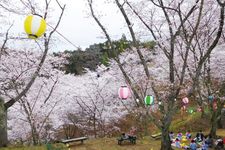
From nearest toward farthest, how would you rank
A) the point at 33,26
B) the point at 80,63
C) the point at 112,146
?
the point at 33,26, the point at 112,146, the point at 80,63

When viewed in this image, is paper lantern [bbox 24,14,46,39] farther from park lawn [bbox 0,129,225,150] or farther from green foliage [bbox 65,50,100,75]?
green foliage [bbox 65,50,100,75]

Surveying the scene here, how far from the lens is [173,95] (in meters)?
11.7

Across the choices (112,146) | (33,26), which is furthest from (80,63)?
(33,26)

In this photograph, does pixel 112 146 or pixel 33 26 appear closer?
pixel 33 26

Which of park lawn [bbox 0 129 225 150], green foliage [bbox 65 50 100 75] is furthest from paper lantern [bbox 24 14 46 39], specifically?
green foliage [bbox 65 50 100 75]

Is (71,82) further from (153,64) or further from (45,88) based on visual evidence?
(153,64)

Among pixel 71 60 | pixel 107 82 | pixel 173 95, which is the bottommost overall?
pixel 173 95

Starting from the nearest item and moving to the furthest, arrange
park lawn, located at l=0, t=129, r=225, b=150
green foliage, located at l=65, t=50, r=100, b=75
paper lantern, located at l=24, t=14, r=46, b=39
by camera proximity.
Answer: paper lantern, located at l=24, t=14, r=46, b=39 → park lawn, located at l=0, t=129, r=225, b=150 → green foliage, located at l=65, t=50, r=100, b=75

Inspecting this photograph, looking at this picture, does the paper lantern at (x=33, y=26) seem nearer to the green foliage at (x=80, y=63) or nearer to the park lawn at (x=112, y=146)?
the park lawn at (x=112, y=146)

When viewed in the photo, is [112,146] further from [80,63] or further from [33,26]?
[80,63]

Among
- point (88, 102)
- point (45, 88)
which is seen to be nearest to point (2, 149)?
point (45, 88)

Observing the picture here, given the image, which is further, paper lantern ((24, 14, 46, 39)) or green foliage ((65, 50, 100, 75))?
green foliage ((65, 50, 100, 75))

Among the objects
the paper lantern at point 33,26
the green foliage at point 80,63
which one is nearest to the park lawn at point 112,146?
the paper lantern at point 33,26

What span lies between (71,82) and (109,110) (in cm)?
427
